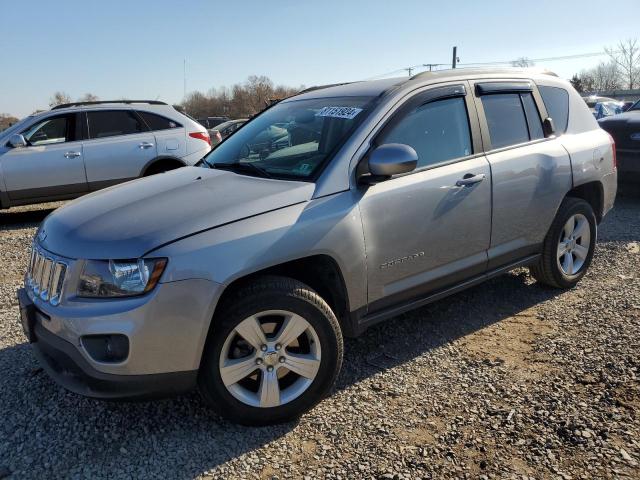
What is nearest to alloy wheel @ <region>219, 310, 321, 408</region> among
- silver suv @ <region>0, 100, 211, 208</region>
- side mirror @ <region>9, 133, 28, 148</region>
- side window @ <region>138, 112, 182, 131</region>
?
silver suv @ <region>0, 100, 211, 208</region>

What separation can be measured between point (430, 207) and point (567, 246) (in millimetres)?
1855

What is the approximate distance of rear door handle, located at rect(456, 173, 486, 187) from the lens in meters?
3.49

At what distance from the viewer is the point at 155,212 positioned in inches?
110

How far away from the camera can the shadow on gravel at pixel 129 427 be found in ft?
8.56

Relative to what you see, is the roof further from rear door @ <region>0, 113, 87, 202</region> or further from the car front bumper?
rear door @ <region>0, 113, 87, 202</region>

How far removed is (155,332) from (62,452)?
86cm

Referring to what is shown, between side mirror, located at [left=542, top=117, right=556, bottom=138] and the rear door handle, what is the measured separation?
0.98m

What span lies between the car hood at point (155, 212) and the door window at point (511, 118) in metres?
1.65

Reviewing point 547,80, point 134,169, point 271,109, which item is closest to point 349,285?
point 271,109

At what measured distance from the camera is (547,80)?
14.5ft

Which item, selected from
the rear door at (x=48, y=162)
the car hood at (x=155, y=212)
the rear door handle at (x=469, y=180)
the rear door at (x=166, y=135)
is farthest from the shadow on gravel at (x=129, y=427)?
the rear door at (x=166, y=135)

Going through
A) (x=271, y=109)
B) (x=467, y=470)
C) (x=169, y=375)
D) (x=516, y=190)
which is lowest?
(x=467, y=470)

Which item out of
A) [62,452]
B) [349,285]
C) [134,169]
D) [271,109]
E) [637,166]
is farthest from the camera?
[134,169]

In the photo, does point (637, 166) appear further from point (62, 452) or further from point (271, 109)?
point (62, 452)
